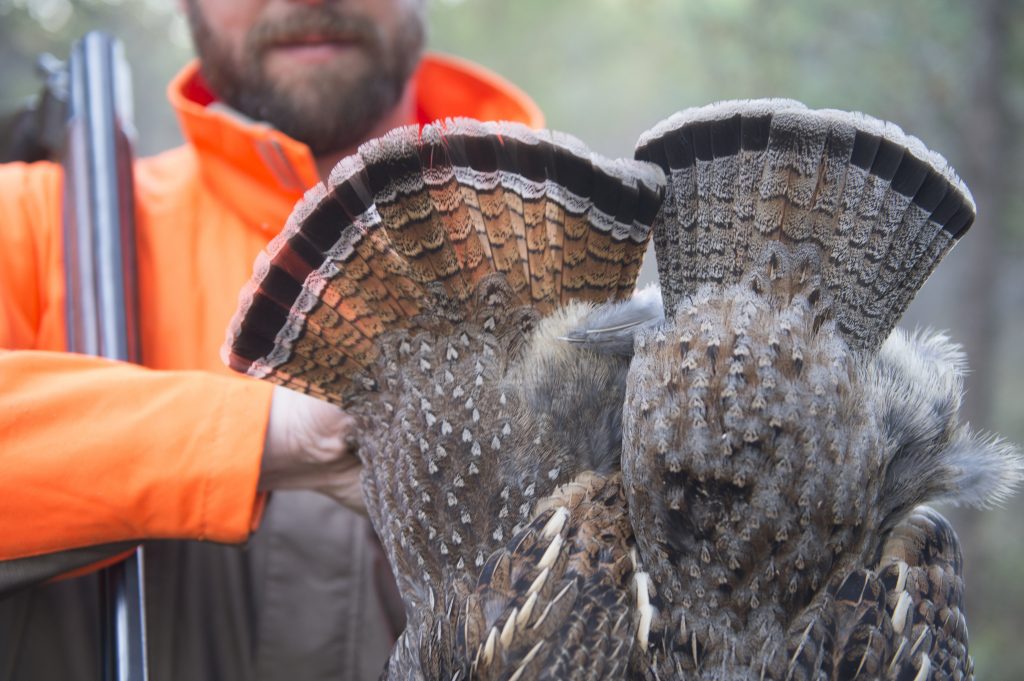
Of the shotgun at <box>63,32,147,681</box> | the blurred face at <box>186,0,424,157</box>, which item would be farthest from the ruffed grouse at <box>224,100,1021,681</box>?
the blurred face at <box>186,0,424,157</box>

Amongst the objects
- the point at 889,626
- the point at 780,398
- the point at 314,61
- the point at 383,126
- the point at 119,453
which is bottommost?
the point at 889,626

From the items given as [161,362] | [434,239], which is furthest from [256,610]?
[434,239]

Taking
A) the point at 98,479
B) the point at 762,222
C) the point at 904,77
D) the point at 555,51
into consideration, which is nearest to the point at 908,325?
the point at 904,77

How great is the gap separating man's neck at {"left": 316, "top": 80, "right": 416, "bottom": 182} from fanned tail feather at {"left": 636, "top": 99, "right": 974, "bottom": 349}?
1.77 meters

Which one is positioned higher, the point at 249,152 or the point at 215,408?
the point at 249,152

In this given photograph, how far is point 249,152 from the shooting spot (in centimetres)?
265

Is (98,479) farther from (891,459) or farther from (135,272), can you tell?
(891,459)

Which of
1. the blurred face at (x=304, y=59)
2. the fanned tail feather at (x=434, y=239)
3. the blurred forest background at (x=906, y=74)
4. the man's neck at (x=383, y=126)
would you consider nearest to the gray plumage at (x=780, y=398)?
the fanned tail feather at (x=434, y=239)

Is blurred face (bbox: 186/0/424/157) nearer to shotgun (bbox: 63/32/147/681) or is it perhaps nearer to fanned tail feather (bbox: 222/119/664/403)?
shotgun (bbox: 63/32/147/681)

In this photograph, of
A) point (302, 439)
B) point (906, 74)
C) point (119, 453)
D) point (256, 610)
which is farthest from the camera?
point (906, 74)

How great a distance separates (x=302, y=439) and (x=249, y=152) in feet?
3.85

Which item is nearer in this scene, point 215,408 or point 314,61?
point 215,408

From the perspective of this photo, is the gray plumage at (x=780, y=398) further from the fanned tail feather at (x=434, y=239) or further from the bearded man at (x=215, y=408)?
the bearded man at (x=215, y=408)

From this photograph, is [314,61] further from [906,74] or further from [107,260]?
[906,74]
